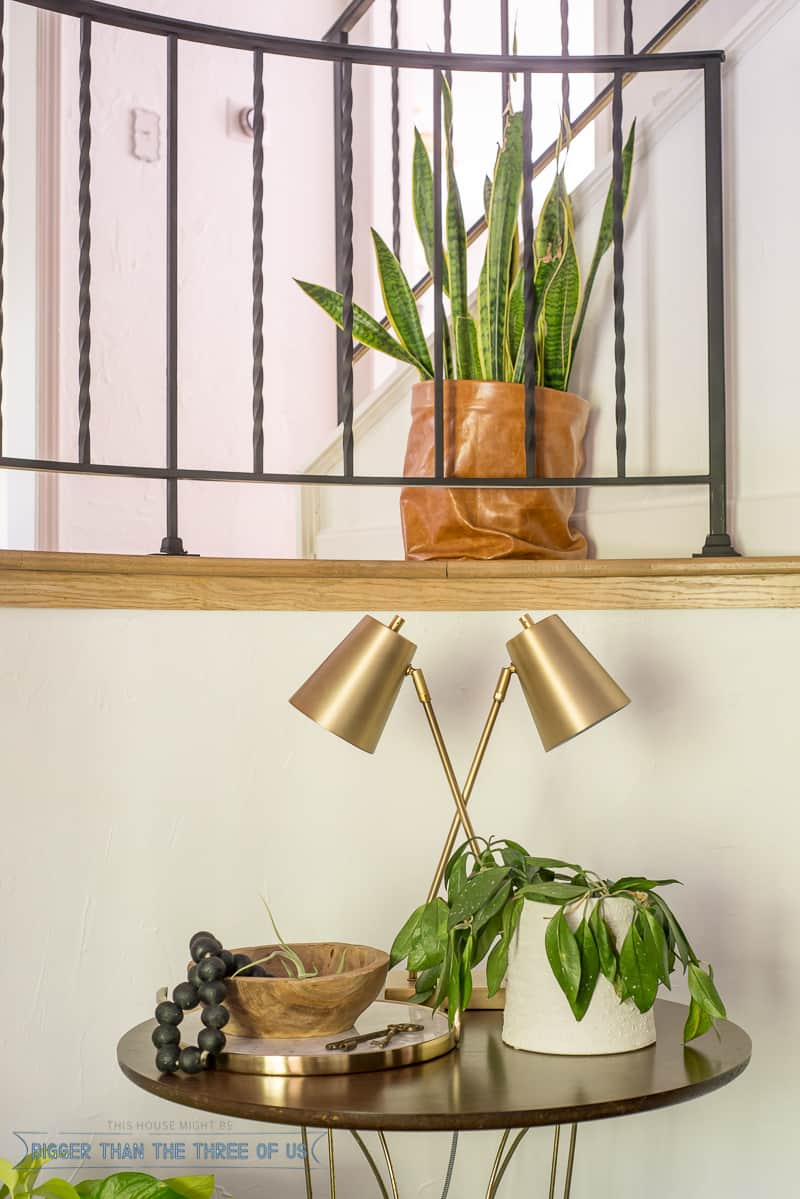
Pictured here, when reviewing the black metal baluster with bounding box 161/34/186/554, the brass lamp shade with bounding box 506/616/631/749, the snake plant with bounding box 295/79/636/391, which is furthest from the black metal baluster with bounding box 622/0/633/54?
the brass lamp shade with bounding box 506/616/631/749

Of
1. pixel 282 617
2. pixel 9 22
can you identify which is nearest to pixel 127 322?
pixel 9 22

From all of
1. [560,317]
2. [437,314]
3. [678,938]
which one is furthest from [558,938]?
[560,317]

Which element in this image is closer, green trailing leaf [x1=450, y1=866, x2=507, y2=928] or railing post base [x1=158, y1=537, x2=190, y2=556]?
green trailing leaf [x1=450, y1=866, x2=507, y2=928]

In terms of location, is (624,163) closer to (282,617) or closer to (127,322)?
(282,617)

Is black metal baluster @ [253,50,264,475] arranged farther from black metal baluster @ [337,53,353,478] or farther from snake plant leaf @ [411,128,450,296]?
snake plant leaf @ [411,128,450,296]

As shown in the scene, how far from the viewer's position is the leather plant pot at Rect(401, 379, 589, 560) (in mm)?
1768

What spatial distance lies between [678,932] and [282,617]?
2.11 ft

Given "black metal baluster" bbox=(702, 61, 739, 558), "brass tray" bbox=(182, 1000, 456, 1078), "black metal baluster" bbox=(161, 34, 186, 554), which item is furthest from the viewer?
"black metal baluster" bbox=(702, 61, 739, 558)

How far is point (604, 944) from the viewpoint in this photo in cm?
114

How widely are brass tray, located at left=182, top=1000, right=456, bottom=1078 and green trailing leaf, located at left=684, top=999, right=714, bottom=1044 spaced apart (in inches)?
9.1

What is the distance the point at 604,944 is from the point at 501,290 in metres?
1.05

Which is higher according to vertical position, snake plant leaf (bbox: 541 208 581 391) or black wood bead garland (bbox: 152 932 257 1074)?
snake plant leaf (bbox: 541 208 581 391)

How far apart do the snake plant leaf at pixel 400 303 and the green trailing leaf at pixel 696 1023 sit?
1069 millimetres

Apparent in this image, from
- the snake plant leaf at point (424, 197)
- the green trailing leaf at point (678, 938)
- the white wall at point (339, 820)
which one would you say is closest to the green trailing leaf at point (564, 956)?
the green trailing leaf at point (678, 938)
